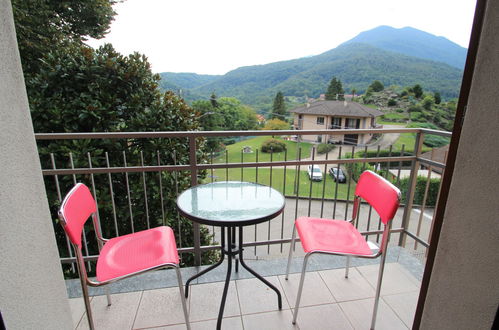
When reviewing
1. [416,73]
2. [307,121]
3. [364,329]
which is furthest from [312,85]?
[364,329]

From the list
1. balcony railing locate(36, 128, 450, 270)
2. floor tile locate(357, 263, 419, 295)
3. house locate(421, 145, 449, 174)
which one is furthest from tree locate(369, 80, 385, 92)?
floor tile locate(357, 263, 419, 295)

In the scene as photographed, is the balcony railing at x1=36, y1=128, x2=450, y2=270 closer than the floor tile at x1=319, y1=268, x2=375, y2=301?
No

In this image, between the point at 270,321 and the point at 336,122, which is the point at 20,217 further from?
the point at 336,122

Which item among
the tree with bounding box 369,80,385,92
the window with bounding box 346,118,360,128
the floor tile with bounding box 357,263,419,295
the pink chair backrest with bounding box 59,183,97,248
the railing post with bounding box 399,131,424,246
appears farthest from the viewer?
the window with bounding box 346,118,360,128

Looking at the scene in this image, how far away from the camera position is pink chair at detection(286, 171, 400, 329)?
1.58m

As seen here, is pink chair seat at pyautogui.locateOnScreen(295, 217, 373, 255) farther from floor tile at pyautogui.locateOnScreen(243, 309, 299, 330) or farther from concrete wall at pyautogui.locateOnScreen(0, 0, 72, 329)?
concrete wall at pyautogui.locateOnScreen(0, 0, 72, 329)

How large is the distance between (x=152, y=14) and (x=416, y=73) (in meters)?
20.9

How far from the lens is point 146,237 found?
5.73 ft

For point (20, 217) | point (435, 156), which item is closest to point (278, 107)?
point (435, 156)

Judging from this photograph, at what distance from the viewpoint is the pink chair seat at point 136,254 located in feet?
4.70

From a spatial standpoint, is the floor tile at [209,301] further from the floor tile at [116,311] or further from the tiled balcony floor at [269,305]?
the floor tile at [116,311]

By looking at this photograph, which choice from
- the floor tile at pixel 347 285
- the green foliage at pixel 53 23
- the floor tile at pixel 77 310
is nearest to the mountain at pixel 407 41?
the green foliage at pixel 53 23

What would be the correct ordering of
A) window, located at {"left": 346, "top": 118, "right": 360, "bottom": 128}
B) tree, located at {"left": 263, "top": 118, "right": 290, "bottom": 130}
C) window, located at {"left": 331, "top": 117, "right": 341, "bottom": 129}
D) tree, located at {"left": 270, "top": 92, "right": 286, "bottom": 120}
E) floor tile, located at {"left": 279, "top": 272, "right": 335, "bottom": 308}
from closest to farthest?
floor tile, located at {"left": 279, "top": 272, "right": 335, "bottom": 308}
window, located at {"left": 346, "top": 118, "right": 360, "bottom": 128}
window, located at {"left": 331, "top": 117, "right": 341, "bottom": 129}
tree, located at {"left": 270, "top": 92, "right": 286, "bottom": 120}
tree, located at {"left": 263, "top": 118, "right": 290, "bottom": 130}

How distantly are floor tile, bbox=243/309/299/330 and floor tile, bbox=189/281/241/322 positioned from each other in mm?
106
